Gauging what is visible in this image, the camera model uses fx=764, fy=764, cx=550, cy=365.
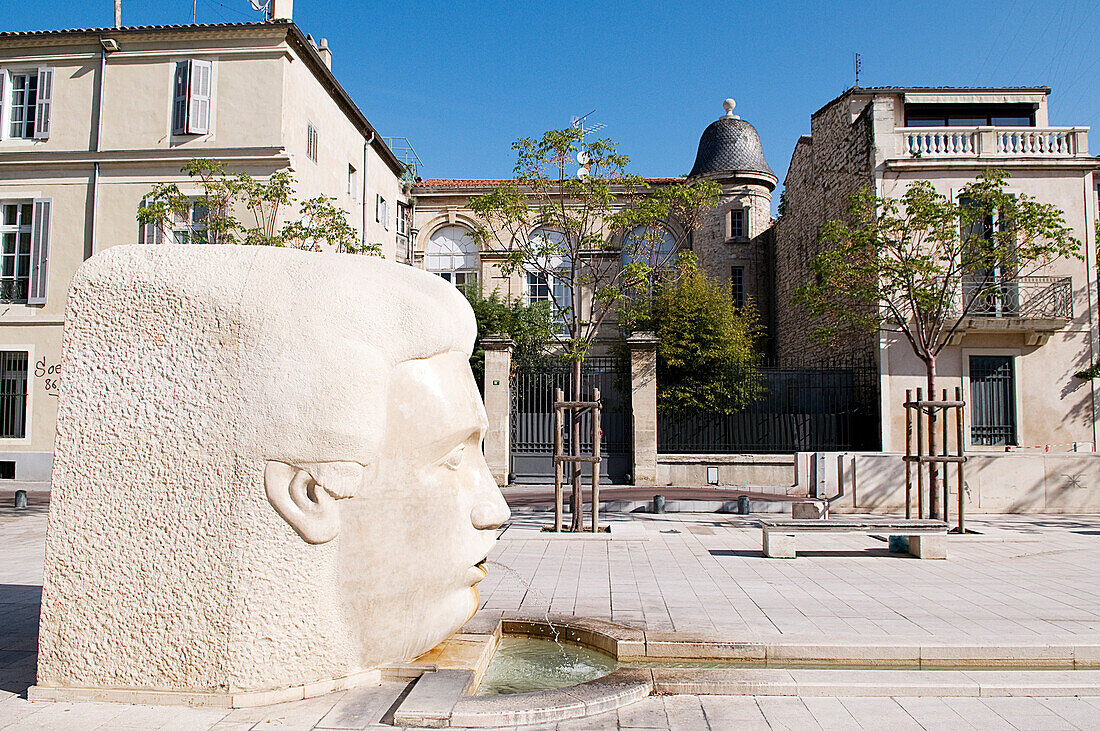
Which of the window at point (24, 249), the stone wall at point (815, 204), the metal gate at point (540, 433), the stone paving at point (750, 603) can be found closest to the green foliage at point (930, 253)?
the stone paving at point (750, 603)

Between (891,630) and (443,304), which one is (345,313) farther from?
(891,630)

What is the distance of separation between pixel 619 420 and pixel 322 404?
17.0m

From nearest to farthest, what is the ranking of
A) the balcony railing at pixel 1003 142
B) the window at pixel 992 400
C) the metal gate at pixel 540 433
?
the metal gate at pixel 540 433, the window at pixel 992 400, the balcony railing at pixel 1003 142

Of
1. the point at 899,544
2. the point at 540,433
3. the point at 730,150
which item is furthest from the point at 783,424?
the point at 730,150

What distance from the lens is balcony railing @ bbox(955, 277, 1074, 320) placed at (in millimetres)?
20641

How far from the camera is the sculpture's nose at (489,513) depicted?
4527 mm

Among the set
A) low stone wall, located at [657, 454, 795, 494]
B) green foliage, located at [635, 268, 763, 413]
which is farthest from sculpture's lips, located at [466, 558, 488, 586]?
low stone wall, located at [657, 454, 795, 494]

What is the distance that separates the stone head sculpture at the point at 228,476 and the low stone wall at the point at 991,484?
1268 centimetres

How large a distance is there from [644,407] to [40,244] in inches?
654

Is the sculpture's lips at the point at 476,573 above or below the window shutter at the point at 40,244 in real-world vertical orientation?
below

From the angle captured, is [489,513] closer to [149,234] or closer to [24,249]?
[149,234]

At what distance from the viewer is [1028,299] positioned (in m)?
21.0

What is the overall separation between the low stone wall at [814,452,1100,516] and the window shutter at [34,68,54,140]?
21.7 metres

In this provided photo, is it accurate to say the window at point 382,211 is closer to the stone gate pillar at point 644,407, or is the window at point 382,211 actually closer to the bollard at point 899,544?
the stone gate pillar at point 644,407
